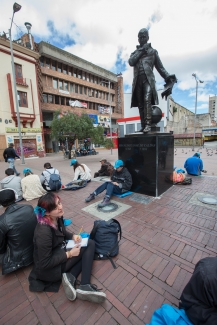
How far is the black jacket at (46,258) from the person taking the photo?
1715 mm

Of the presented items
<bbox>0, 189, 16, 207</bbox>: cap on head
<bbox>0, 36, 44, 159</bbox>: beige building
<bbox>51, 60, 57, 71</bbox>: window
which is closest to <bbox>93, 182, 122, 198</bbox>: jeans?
<bbox>0, 189, 16, 207</bbox>: cap on head

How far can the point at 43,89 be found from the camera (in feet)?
78.8

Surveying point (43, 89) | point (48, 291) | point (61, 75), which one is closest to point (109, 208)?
point (48, 291)

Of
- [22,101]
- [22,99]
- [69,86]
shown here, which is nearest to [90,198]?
[22,101]

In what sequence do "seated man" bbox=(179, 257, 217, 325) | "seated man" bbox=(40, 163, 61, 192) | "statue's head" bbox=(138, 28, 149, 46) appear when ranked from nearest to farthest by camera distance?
"seated man" bbox=(179, 257, 217, 325)
"statue's head" bbox=(138, 28, 149, 46)
"seated man" bbox=(40, 163, 61, 192)

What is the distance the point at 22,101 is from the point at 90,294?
22285 mm

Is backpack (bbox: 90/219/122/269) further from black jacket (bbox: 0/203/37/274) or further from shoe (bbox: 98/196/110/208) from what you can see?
shoe (bbox: 98/196/110/208)

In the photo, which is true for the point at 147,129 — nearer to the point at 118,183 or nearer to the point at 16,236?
the point at 118,183

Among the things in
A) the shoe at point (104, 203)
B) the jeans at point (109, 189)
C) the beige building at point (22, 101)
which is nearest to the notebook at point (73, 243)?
the shoe at point (104, 203)

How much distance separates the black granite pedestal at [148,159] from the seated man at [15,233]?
328cm

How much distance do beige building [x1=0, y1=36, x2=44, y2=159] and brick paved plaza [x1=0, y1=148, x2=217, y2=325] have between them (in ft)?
61.8

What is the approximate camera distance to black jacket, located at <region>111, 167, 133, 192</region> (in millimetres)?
4566

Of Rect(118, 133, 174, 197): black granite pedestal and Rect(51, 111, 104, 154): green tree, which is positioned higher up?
Rect(51, 111, 104, 154): green tree

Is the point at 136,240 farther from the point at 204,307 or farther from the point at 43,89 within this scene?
the point at 43,89
